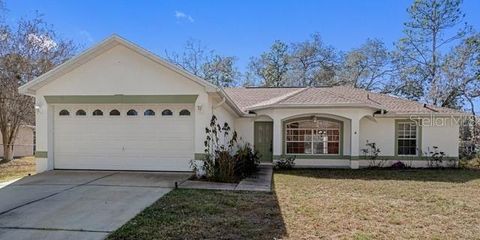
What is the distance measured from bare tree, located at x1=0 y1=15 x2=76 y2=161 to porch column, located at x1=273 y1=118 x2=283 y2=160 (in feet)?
46.9

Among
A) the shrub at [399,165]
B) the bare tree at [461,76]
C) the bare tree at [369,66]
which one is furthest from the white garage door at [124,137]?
the bare tree at [369,66]

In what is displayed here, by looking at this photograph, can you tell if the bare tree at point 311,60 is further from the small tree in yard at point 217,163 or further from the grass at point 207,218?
the grass at point 207,218

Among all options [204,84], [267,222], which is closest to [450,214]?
[267,222]

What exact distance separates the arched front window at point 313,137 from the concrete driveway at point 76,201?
22.9 feet

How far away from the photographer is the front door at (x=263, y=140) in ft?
57.6

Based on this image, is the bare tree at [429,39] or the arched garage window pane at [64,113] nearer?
the arched garage window pane at [64,113]

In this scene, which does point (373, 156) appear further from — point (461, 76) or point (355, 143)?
point (461, 76)

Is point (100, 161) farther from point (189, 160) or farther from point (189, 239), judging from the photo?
point (189, 239)

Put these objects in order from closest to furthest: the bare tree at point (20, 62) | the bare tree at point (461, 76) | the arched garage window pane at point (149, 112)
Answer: the arched garage window pane at point (149, 112) → the bare tree at point (20, 62) → the bare tree at point (461, 76)

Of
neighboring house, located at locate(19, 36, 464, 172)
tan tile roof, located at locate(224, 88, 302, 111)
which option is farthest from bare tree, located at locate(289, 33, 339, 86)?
neighboring house, located at locate(19, 36, 464, 172)

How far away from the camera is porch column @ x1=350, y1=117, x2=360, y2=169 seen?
15.4m

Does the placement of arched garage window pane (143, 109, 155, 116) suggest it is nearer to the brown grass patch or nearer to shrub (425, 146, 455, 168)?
the brown grass patch

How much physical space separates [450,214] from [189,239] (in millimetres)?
Result: 5526

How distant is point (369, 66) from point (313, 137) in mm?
18366
